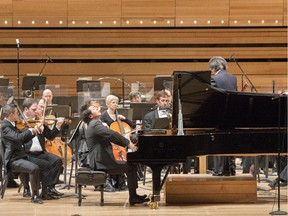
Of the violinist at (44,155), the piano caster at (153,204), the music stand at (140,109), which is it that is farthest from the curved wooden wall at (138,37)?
the piano caster at (153,204)

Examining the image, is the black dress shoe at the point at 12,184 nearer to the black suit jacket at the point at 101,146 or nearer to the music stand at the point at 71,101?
the music stand at the point at 71,101

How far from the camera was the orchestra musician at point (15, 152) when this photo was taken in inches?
290

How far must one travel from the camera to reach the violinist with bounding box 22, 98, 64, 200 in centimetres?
766

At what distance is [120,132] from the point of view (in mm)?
7980

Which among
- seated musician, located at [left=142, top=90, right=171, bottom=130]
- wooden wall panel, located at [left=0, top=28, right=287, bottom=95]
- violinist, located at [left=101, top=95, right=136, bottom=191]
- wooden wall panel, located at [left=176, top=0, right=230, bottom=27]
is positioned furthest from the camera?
wooden wall panel, located at [left=0, top=28, right=287, bottom=95]

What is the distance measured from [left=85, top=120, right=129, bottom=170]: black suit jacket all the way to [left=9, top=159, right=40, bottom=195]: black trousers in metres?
0.67

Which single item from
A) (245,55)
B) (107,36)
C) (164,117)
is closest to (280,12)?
(245,55)

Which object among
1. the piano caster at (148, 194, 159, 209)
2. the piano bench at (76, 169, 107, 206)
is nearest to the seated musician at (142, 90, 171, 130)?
the piano bench at (76, 169, 107, 206)

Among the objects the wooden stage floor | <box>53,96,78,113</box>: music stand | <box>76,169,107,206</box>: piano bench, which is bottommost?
the wooden stage floor

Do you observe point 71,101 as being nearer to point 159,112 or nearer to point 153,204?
point 159,112

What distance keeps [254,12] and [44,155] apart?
7852 mm

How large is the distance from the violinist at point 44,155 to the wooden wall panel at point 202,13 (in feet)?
23.0

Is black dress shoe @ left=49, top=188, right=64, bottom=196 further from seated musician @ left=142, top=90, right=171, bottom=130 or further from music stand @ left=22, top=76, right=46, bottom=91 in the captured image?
music stand @ left=22, top=76, right=46, bottom=91

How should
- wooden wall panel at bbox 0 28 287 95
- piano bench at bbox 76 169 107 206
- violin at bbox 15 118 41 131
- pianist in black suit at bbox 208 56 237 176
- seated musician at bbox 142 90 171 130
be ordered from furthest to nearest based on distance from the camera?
wooden wall panel at bbox 0 28 287 95 → seated musician at bbox 142 90 171 130 → pianist in black suit at bbox 208 56 237 176 → violin at bbox 15 118 41 131 → piano bench at bbox 76 169 107 206
